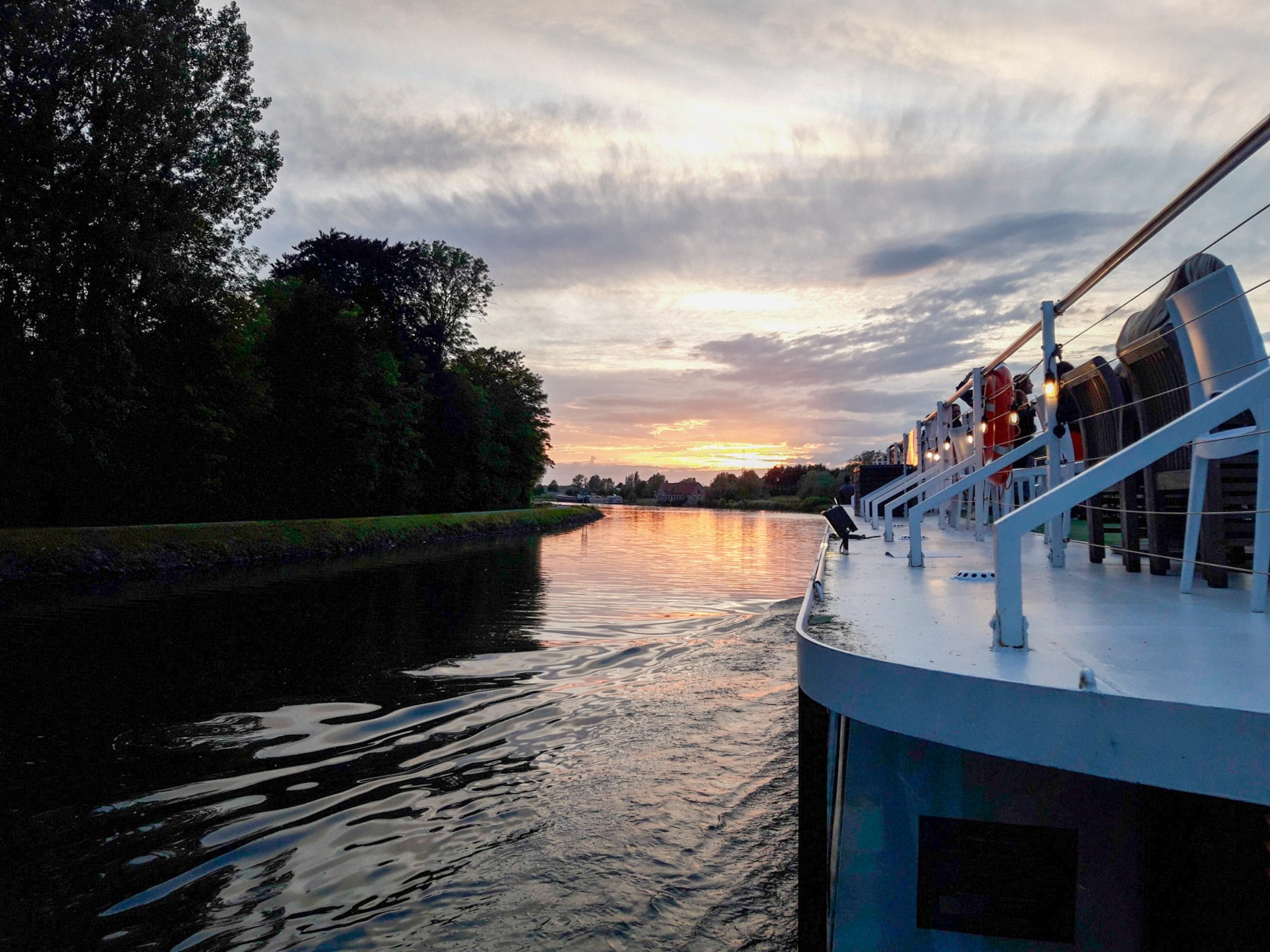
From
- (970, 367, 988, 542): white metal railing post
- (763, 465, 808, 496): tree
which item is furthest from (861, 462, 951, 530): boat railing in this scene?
(763, 465, 808, 496): tree

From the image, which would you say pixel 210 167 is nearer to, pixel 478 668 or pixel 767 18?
pixel 767 18

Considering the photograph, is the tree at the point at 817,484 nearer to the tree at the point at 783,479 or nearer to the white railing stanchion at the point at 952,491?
the tree at the point at 783,479

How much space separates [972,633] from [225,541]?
18.4 metres

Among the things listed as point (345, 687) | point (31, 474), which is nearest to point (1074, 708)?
point (345, 687)

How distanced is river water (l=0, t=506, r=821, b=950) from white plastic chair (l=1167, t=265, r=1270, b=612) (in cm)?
244

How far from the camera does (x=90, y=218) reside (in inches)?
700

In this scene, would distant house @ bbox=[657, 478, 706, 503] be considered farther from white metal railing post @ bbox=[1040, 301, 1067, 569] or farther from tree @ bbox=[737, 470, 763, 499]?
white metal railing post @ bbox=[1040, 301, 1067, 569]

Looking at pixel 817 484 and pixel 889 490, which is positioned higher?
pixel 817 484

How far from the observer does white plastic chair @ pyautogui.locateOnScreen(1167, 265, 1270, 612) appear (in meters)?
3.32

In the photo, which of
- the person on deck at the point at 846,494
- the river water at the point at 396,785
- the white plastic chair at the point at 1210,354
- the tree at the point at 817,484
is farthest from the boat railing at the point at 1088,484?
the tree at the point at 817,484

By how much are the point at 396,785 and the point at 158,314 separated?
70.6ft

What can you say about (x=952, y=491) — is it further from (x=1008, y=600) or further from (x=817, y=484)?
(x=817, y=484)

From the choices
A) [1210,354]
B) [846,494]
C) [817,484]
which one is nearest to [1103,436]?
[1210,354]

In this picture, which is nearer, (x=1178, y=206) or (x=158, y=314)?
(x=1178, y=206)
